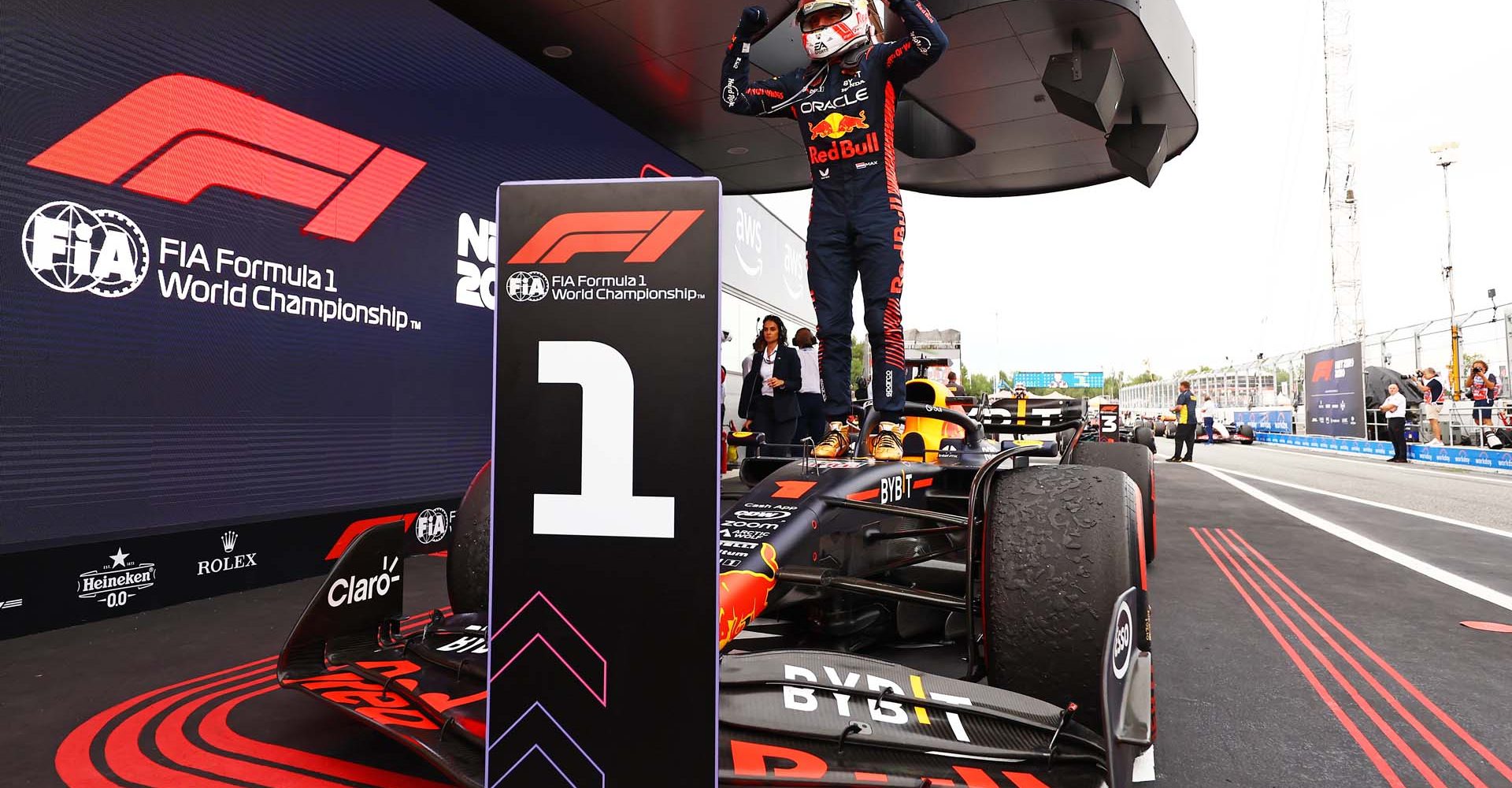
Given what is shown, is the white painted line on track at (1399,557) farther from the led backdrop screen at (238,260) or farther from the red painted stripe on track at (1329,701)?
the led backdrop screen at (238,260)

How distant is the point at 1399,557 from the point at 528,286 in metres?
5.02

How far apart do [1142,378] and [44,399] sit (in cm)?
10663

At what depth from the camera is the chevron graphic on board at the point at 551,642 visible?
1102 millimetres

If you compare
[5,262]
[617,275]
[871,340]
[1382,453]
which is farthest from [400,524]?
[1382,453]

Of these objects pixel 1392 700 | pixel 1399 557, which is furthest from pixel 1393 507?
pixel 1392 700

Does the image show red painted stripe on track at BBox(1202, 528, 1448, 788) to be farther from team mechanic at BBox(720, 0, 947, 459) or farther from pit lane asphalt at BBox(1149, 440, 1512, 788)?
team mechanic at BBox(720, 0, 947, 459)

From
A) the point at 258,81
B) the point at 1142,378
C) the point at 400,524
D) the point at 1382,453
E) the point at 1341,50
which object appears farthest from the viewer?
the point at 1142,378

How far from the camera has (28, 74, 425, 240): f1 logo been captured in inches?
119

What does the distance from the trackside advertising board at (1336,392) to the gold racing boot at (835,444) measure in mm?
19066

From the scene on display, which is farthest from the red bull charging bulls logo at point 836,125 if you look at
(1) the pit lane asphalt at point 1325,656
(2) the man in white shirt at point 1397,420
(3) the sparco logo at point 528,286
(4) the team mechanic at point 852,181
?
(2) the man in white shirt at point 1397,420

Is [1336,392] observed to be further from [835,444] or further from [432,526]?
[432,526]

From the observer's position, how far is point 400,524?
199 centimetres

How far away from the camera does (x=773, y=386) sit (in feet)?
20.0

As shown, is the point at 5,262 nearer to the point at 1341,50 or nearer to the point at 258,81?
the point at 258,81
